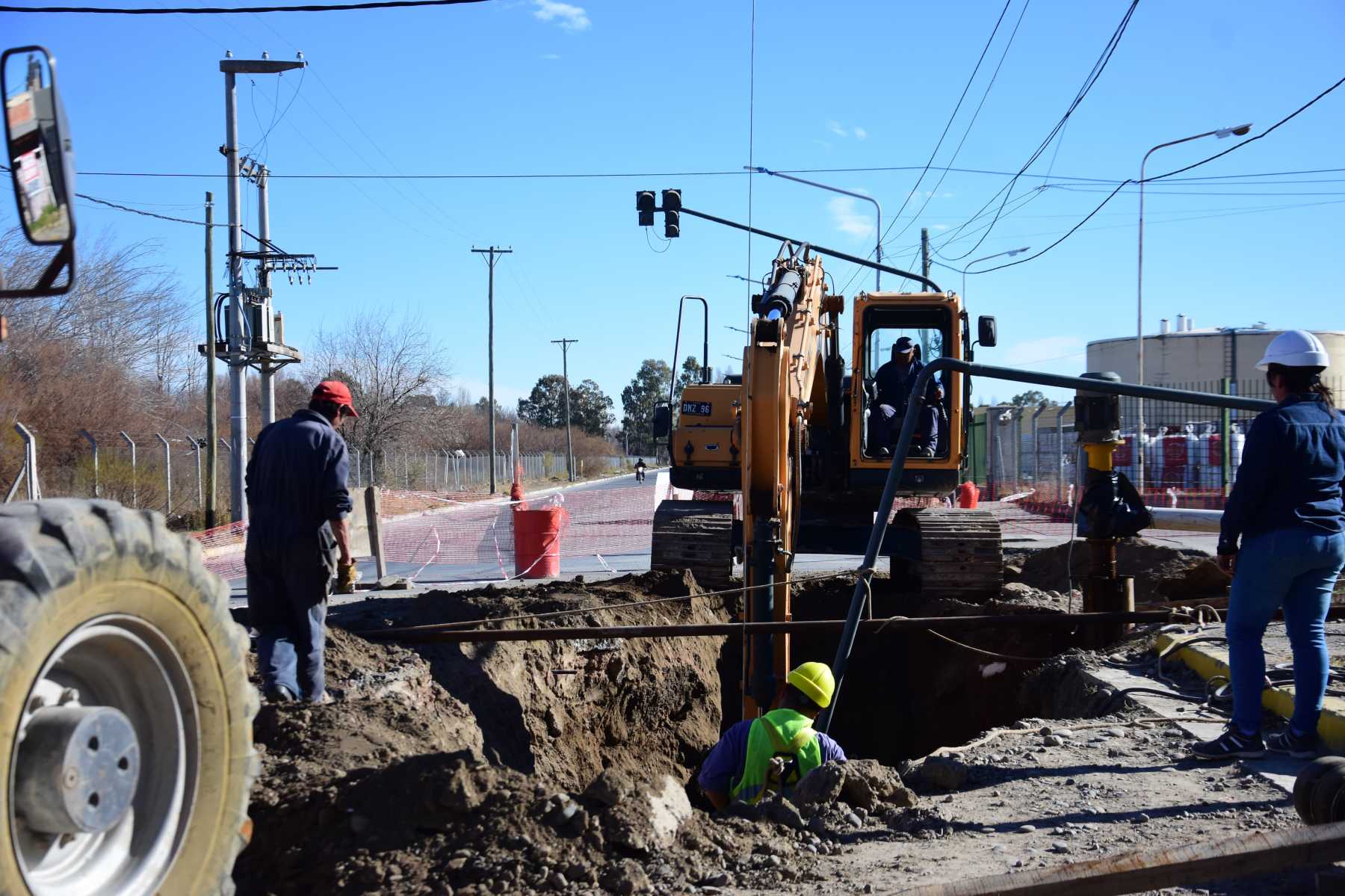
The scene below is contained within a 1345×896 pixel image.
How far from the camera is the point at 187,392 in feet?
149

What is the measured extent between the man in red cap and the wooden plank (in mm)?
3567

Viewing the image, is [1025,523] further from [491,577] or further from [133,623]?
[133,623]

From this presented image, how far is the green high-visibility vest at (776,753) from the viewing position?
5.80 metres

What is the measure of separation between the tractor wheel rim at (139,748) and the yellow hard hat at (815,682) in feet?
12.2

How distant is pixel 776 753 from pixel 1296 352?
3162mm

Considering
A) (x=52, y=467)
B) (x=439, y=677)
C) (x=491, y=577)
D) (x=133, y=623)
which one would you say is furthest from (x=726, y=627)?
(x=52, y=467)

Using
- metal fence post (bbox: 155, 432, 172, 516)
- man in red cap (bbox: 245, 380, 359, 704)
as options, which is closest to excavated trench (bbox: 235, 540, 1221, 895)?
man in red cap (bbox: 245, 380, 359, 704)

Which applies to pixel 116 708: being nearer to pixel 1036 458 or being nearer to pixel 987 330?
pixel 987 330

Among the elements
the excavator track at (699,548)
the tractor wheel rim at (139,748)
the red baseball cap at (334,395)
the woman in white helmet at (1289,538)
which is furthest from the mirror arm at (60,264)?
the excavator track at (699,548)

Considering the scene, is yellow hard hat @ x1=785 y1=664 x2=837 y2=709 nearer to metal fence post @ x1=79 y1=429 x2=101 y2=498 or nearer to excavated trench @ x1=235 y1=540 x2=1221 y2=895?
excavated trench @ x1=235 y1=540 x2=1221 y2=895

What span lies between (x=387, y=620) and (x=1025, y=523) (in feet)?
59.0

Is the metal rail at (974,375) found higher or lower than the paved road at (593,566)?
higher

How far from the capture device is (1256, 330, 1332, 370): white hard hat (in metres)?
5.34

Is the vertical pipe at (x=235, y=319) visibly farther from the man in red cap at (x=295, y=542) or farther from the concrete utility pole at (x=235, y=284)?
the man in red cap at (x=295, y=542)
